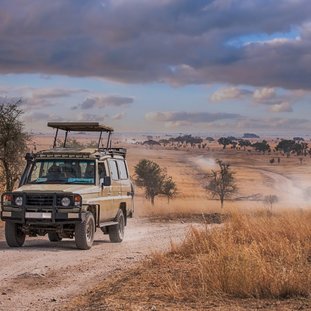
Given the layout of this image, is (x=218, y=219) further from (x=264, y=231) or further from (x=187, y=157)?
(x=187, y=157)

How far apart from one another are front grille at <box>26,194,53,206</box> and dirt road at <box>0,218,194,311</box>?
1.07 metres

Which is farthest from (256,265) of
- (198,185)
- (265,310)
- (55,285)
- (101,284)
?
(198,185)

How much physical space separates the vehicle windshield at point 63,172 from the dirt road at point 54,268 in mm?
1632

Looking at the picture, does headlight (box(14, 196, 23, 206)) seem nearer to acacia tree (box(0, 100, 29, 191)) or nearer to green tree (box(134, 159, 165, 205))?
acacia tree (box(0, 100, 29, 191))

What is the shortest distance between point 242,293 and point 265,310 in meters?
0.81

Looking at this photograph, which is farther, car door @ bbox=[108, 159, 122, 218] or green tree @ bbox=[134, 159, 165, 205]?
green tree @ bbox=[134, 159, 165, 205]

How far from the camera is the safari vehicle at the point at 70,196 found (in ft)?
46.5

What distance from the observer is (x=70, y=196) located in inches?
558

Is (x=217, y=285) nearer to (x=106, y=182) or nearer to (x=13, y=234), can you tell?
(x=106, y=182)

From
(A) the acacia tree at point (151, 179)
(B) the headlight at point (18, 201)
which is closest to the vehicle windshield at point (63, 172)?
(B) the headlight at point (18, 201)

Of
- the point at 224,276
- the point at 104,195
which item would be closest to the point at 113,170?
the point at 104,195

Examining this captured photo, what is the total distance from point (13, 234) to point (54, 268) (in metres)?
3.54

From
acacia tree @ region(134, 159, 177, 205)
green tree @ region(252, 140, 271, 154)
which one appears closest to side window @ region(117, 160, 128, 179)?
acacia tree @ region(134, 159, 177, 205)

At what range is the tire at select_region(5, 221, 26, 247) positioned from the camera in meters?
14.5
